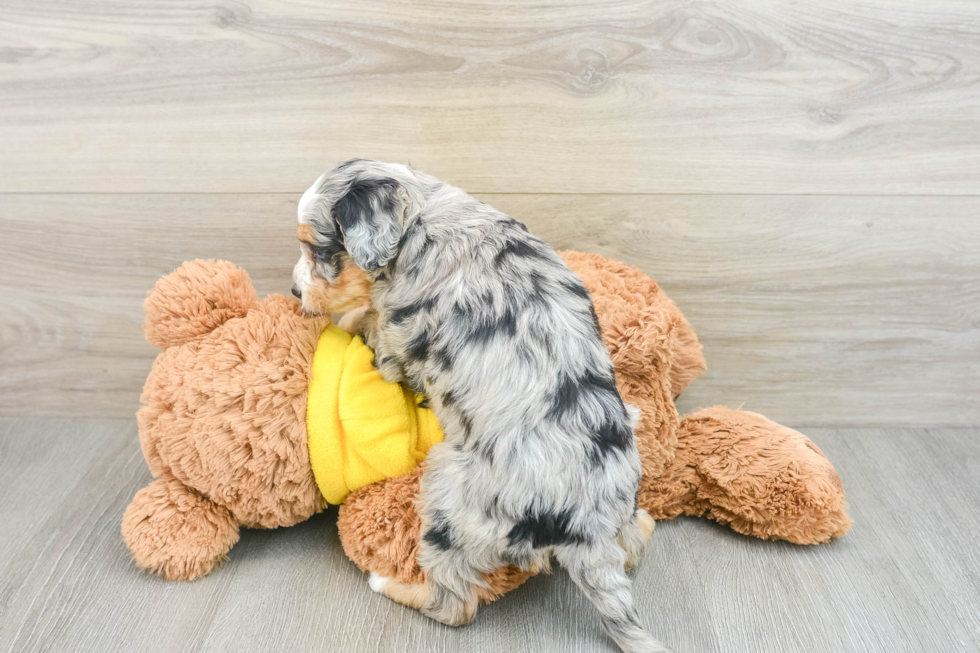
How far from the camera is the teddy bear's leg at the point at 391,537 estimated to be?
5.38 ft

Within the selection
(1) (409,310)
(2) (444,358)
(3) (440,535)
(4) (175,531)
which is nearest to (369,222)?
(1) (409,310)

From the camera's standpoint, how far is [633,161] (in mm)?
2029

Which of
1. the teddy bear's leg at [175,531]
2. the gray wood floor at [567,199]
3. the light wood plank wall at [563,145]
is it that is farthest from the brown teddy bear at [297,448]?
the light wood plank wall at [563,145]

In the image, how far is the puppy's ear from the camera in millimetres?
1495

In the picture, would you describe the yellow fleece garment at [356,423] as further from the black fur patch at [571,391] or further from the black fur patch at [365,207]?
the black fur patch at [571,391]

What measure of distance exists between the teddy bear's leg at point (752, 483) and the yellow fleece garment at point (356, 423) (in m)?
A: 0.65

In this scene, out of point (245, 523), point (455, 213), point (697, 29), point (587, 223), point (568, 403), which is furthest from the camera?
point (587, 223)

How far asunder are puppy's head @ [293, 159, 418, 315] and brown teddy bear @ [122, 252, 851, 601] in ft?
0.44

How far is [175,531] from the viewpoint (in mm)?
1699

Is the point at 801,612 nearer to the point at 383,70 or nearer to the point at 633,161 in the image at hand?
the point at 633,161

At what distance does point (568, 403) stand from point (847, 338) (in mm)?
1263

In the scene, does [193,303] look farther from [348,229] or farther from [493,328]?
[493,328]

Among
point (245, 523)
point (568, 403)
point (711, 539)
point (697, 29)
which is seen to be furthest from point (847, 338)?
point (245, 523)

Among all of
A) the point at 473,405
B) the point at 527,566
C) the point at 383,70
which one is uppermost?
the point at 383,70
